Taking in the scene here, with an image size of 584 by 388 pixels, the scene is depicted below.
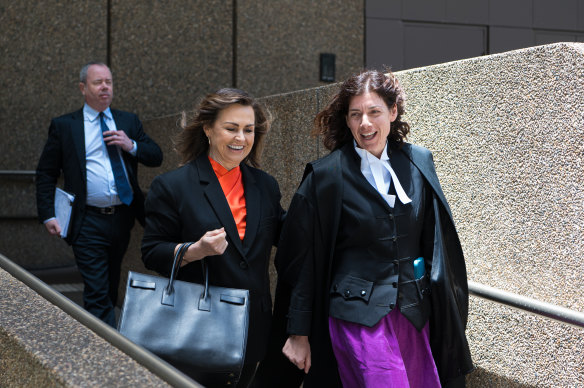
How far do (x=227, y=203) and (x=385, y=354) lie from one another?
83cm

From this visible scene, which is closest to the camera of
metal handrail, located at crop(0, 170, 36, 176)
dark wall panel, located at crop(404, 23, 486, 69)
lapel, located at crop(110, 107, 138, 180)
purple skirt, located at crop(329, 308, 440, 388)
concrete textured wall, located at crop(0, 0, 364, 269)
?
purple skirt, located at crop(329, 308, 440, 388)

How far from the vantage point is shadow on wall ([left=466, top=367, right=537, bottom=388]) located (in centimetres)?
293

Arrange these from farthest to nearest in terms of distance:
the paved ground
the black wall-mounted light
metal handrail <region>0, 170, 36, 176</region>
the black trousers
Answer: the black wall-mounted light
metal handrail <region>0, 170, 36, 176</region>
the paved ground
the black trousers

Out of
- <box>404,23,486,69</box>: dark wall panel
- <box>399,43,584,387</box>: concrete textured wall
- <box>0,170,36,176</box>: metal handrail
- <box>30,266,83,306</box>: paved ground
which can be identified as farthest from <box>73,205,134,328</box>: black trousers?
<box>404,23,486,69</box>: dark wall panel

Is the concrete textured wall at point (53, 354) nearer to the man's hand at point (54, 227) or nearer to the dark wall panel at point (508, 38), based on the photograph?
the man's hand at point (54, 227)

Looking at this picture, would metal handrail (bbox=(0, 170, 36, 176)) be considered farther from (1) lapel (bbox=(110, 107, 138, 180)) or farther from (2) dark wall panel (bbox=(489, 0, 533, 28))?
(2) dark wall panel (bbox=(489, 0, 533, 28))

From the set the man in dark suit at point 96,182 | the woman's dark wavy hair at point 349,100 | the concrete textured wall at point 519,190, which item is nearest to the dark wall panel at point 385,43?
the man in dark suit at point 96,182

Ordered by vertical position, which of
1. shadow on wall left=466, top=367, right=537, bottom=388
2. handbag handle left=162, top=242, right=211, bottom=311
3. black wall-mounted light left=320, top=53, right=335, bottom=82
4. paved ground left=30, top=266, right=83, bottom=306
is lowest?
paved ground left=30, top=266, right=83, bottom=306

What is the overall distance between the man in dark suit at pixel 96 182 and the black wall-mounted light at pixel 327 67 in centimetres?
419

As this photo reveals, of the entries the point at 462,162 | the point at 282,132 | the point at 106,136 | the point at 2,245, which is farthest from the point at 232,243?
the point at 2,245

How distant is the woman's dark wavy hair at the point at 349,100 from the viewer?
269 centimetres

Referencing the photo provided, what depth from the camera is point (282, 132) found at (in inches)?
181

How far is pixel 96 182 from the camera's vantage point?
4.88 m

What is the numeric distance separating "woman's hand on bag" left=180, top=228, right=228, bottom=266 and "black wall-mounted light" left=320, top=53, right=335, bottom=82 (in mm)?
6547
